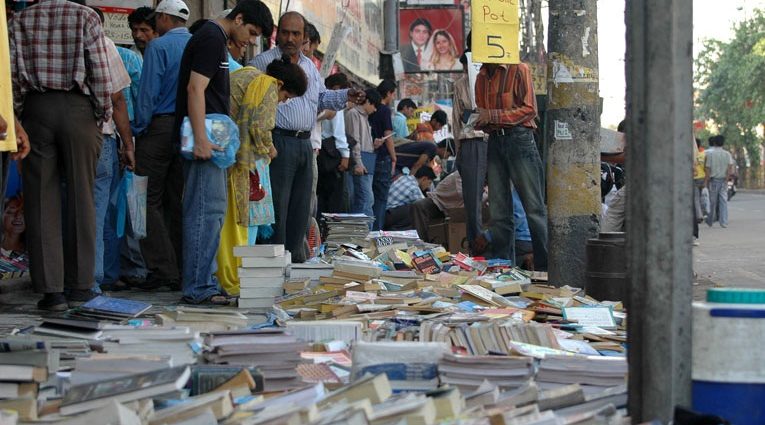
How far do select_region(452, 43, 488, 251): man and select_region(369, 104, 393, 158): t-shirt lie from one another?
2.87 metres

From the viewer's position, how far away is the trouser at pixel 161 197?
27.7ft

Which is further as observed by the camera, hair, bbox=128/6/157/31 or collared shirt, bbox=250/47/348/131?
hair, bbox=128/6/157/31

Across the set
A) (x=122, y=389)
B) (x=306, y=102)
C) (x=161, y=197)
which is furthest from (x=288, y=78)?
(x=122, y=389)

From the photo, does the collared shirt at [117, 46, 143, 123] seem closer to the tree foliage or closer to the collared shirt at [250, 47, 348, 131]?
the collared shirt at [250, 47, 348, 131]

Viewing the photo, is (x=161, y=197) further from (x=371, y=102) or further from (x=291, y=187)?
(x=371, y=102)

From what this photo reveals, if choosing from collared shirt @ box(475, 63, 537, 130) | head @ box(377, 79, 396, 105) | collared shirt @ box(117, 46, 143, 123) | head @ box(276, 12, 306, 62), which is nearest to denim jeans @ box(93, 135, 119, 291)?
collared shirt @ box(117, 46, 143, 123)

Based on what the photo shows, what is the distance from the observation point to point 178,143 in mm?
7645

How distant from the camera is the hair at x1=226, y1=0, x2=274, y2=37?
7750 mm

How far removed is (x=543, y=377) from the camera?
15.3 feet

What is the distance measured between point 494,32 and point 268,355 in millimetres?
6428

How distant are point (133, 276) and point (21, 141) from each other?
2953mm

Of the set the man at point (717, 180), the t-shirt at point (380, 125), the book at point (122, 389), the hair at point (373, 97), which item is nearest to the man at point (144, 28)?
the book at point (122, 389)

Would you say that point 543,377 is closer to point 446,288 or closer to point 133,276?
point 446,288

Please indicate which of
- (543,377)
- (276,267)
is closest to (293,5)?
(276,267)
